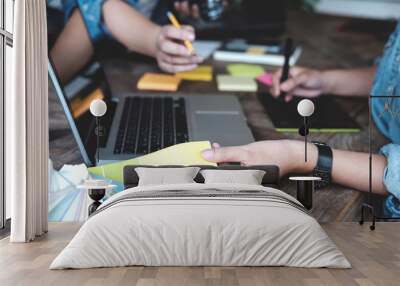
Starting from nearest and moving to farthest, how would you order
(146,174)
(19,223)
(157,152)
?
1. (19,223)
2. (146,174)
3. (157,152)

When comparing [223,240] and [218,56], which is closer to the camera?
[223,240]

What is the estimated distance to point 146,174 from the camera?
6672 mm

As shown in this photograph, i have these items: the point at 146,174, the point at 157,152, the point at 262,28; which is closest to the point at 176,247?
the point at 146,174

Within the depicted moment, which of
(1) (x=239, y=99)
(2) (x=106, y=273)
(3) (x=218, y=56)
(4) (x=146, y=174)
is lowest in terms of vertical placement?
(2) (x=106, y=273)

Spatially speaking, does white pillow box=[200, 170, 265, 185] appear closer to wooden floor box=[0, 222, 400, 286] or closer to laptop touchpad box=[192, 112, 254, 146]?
laptop touchpad box=[192, 112, 254, 146]

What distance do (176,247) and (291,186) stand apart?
10.1 ft

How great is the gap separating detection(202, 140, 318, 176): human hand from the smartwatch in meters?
0.05

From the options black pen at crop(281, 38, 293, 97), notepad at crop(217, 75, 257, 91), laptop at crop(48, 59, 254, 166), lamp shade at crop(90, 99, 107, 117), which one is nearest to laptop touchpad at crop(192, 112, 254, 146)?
laptop at crop(48, 59, 254, 166)

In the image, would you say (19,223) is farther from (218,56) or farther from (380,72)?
(380,72)

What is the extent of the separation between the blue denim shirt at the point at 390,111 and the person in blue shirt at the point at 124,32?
2116mm

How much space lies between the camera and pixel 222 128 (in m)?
7.39

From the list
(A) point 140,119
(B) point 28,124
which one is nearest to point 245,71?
(A) point 140,119

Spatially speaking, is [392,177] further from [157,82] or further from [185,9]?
[185,9]

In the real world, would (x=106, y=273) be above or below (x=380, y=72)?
below
